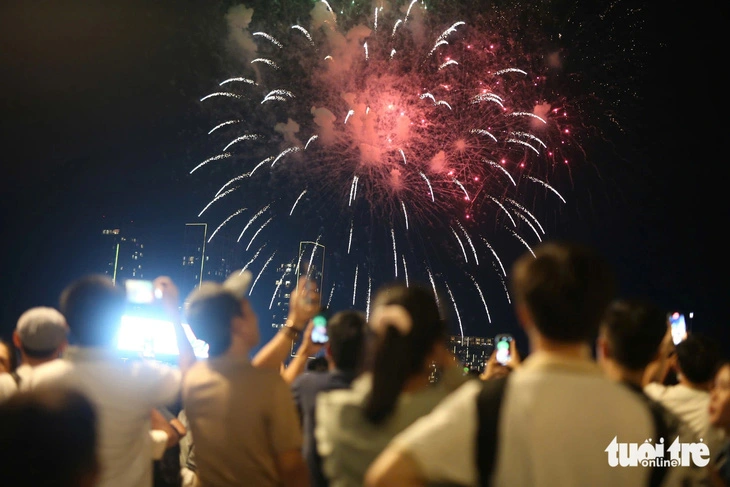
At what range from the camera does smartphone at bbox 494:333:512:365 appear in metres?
5.04

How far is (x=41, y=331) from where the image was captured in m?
3.30

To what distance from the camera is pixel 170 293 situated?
3.46 metres

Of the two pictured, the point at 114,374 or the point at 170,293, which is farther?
the point at 170,293

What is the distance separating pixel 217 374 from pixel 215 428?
22cm

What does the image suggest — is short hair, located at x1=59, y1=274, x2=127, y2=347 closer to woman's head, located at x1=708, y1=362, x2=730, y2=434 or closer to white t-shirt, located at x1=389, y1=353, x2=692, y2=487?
white t-shirt, located at x1=389, y1=353, x2=692, y2=487

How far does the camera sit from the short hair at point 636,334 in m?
2.42

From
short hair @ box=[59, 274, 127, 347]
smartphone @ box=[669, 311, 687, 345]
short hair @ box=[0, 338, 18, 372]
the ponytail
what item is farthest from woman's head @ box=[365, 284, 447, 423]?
smartphone @ box=[669, 311, 687, 345]

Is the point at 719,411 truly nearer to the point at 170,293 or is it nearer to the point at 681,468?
the point at 681,468

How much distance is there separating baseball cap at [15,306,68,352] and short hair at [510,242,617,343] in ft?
8.30

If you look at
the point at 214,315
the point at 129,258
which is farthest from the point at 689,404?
the point at 129,258

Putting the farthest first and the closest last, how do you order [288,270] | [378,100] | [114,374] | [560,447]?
[288,270]
[378,100]
[114,374]
[560,447]

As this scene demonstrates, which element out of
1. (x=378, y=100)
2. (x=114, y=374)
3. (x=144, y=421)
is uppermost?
(x=378, y=100)

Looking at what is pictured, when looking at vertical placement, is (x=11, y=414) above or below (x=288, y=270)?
below

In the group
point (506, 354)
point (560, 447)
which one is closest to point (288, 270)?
point (506, 354)
